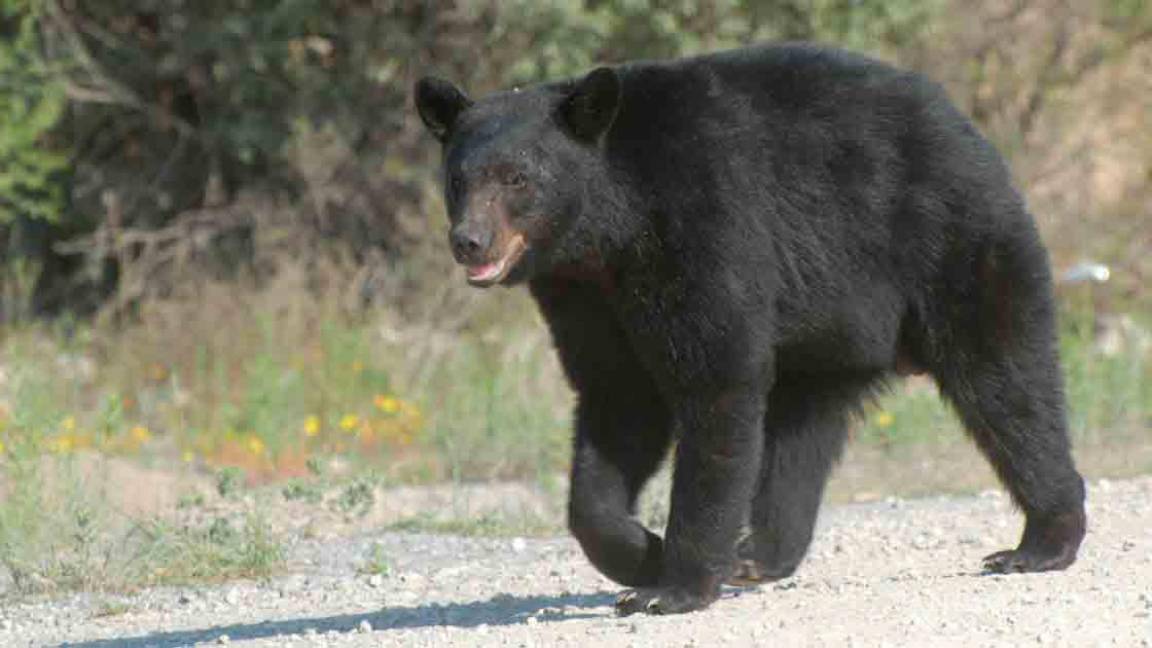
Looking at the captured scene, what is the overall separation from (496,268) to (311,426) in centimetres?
539

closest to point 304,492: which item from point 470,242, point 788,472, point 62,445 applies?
point 62,445

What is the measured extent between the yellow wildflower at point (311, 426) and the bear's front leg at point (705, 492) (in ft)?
17.6

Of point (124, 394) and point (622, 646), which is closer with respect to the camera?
point (622, 646)

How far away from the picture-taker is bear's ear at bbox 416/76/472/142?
7.30 m

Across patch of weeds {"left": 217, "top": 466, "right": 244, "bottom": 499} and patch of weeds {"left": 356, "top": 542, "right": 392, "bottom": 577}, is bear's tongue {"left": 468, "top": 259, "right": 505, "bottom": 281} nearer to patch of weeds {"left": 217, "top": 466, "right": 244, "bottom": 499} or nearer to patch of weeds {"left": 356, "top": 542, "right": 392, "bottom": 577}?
patch of weeds {"left": 356, "top": 542, "right": 392, "bottom": 577}

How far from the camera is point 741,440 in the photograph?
7043 mm

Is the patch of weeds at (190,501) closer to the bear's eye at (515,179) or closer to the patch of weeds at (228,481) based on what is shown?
the patch of weeds at (228,481)

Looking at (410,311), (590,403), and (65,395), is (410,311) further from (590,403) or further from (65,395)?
(590,403)

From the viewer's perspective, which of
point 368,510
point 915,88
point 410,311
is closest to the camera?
point 915,88

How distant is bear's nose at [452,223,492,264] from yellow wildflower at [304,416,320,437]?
17.7 ft

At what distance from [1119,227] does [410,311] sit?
5897mm

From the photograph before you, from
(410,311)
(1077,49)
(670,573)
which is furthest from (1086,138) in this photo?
(670,573)

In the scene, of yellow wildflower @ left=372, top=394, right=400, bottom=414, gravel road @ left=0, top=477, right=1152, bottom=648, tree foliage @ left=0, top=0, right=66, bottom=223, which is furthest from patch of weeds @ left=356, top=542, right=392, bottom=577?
tree foliage @ left=0, top=0, right=66, bottom=223

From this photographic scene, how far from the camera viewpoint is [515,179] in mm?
7102
